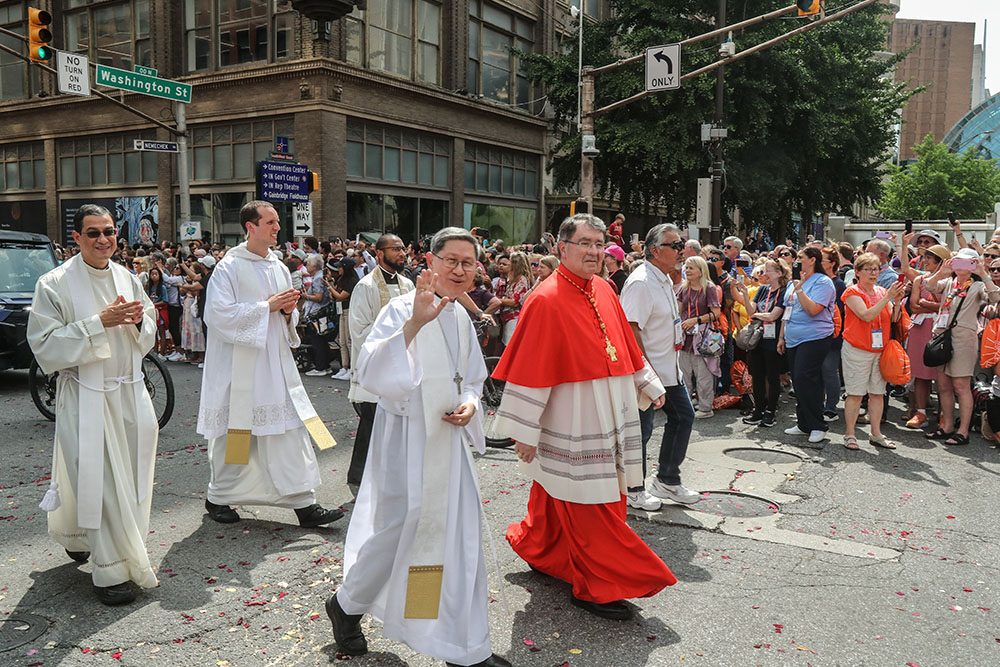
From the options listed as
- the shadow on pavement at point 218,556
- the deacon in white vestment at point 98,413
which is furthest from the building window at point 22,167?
the deacon in white vestment at point 98,413

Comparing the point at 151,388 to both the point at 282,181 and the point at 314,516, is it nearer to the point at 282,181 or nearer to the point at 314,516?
the point at 314,516

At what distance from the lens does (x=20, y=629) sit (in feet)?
13.1

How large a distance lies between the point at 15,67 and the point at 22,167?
3544mm

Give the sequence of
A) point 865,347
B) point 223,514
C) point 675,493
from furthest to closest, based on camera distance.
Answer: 1. point 865,347
2. point 675,493
3. point 223,514

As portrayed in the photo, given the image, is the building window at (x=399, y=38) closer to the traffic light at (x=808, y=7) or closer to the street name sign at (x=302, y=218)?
the street name sign at (x=302, y=218)

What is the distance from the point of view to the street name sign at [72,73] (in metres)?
15.4

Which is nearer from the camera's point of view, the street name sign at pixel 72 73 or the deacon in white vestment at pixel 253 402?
the deacon in white vestment at pixel 253 402

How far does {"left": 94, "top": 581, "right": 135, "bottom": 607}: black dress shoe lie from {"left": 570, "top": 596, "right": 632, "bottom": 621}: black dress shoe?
2336 millimetres

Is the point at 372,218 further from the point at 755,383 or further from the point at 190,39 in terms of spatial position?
the point at 755,383

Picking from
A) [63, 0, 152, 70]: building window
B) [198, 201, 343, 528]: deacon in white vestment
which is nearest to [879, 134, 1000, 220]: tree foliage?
[63, 0, 152, 70]: building window

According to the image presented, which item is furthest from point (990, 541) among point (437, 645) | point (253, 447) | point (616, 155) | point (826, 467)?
point (616, 155)

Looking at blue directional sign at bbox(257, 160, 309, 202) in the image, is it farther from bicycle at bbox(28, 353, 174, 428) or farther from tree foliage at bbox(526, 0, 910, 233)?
tree foliage at bbox(526, 0, 910, 233)

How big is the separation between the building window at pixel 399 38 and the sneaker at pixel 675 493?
19.8 metres

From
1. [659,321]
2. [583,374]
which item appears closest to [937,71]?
[659,321]
